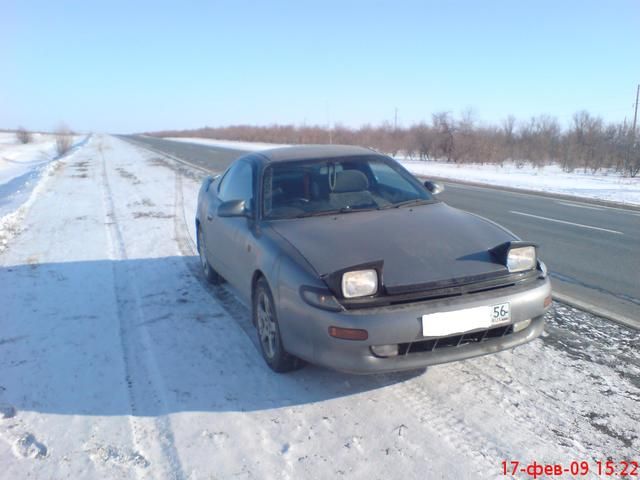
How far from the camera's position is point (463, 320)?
2.97 m

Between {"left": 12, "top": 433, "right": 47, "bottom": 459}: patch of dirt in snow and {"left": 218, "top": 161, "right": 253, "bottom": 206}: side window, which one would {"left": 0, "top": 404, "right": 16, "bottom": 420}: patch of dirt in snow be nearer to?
{"left": 12, "top": 433, "right": 47, "bottom": 459}: patch of dirt in snow

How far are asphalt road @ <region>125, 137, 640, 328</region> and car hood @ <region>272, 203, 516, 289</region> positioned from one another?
1.91m

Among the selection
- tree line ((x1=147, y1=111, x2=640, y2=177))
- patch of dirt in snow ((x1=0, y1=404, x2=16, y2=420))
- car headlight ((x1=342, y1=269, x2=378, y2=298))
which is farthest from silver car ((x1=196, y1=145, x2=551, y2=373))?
tree line ((x1=147, y1=111, x2=640, y2=177))

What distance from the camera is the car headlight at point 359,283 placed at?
117 inches

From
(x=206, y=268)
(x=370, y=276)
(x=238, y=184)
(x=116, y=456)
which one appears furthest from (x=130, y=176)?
(x=370, y=276)

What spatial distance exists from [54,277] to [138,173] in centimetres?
1480

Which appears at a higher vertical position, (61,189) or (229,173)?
(229,173)

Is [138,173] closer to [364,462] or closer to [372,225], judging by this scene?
[372,225]

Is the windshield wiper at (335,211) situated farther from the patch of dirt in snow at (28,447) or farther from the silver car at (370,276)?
the patch of dirt in snow at (28,447)

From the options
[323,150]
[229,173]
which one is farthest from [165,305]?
[323,150]

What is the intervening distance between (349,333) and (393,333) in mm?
245

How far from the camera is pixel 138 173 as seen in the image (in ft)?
65.3

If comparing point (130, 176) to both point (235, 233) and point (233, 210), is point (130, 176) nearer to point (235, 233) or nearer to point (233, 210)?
point (235, 233)

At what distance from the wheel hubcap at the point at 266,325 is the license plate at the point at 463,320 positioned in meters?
1.09
